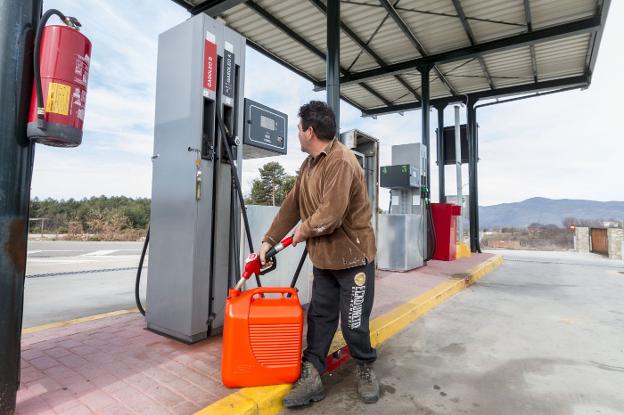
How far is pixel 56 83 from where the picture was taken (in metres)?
1.67

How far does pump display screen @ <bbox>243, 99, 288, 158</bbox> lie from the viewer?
10.4ft

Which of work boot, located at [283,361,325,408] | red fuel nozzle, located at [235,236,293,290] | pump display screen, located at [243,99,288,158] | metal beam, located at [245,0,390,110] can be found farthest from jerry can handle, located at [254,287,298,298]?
metal beam, located at [245,0,390,110]

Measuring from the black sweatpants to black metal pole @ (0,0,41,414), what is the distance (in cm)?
157

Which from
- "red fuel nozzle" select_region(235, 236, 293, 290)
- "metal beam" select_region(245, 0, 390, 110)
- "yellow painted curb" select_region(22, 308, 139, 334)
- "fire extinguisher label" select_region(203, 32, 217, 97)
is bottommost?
"yellow painted curb" select_region(22, 308, 139, 334)

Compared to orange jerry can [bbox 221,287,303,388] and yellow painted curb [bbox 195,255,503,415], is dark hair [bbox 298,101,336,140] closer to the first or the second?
orange jerry can [bbox 221,287,303,388]

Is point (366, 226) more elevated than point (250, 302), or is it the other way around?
point (366, 226)

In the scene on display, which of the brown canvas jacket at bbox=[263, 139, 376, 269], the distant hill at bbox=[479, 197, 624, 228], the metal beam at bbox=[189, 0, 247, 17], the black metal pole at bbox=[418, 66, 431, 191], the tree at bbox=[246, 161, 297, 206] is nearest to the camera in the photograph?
the brown canvas jacket at bbox=[263, 139, 376, 269]

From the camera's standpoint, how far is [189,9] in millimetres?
6508

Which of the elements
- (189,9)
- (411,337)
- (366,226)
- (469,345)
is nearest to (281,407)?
(366,226)

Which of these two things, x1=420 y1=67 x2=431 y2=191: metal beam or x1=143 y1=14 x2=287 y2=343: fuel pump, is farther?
x1=420 y1=67 x2=431 y2=191: metal beam

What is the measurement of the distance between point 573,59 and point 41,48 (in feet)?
35.6

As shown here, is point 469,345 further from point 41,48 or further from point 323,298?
point 41,48

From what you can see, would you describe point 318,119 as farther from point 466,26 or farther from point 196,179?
point 466,26

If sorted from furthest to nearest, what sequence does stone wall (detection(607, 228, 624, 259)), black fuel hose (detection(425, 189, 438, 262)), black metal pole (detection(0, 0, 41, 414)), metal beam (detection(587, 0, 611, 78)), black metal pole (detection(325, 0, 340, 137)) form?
1. stone wall (detection(607, 228, 624, 259))
2. black fuel hose (detection(425, 189, 438, 262))
3. metal beam (detection(587, 0, 611, 78))
4. black metal pole (detection(325, 0, 340, 137))
5. black metal pole (detection(0, 0, 41, 414))
